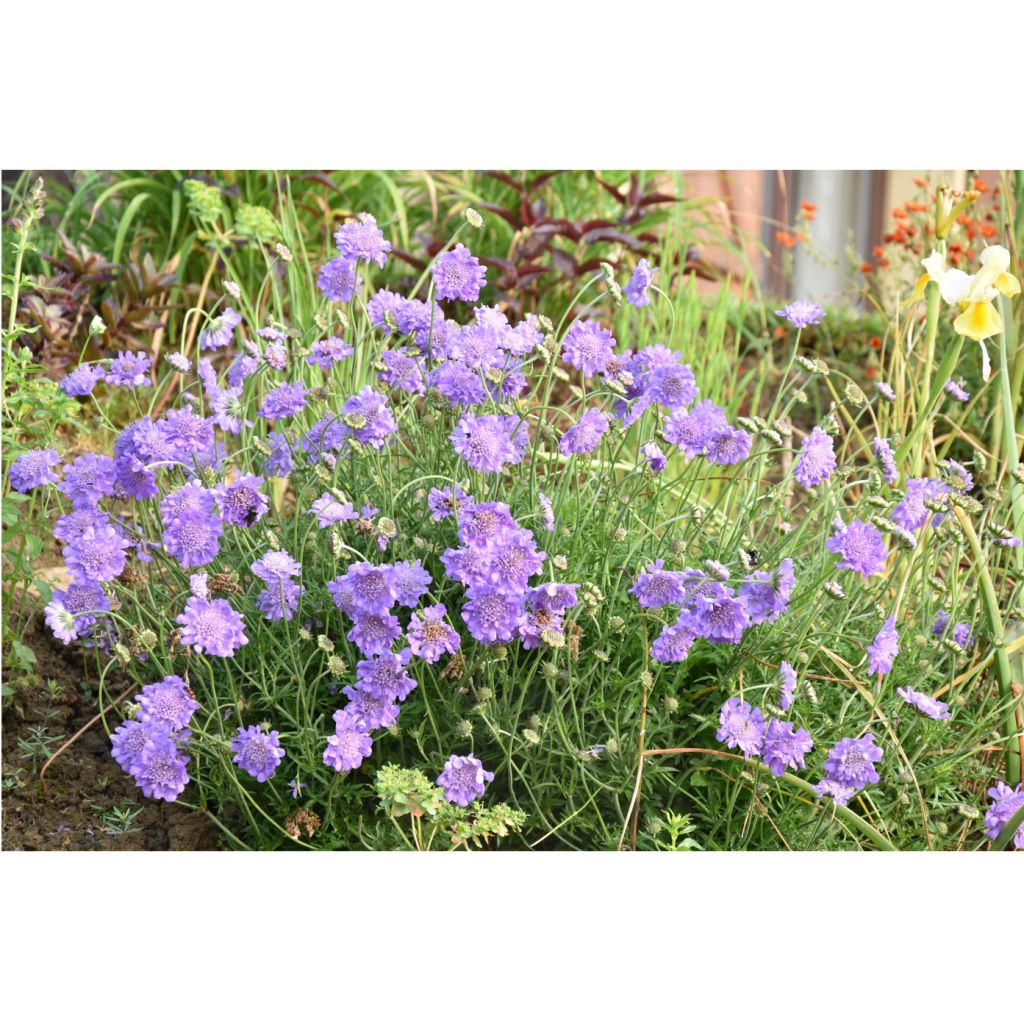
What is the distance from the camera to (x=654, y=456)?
2039 millimetres

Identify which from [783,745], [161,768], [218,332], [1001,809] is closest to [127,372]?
[218,332]

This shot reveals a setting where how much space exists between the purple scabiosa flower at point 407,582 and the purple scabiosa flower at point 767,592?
1.53 ft

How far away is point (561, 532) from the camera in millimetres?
2086

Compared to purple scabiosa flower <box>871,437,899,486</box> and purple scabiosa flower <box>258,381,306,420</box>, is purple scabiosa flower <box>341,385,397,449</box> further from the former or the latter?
purple scabiosa flower <box>871,437,899,486</box>

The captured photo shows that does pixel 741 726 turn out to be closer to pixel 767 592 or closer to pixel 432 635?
pixel 767 592

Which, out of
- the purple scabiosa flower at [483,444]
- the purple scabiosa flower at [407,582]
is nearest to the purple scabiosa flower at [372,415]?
the purple scabiosa flower at [483,444]

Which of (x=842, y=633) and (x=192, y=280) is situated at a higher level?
(x=192, y=280)

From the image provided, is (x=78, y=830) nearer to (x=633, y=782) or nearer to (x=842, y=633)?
(x=633, y=782)

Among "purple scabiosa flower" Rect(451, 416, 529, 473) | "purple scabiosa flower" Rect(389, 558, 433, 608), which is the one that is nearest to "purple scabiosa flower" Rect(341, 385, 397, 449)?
"purple scabiosa flower" Rect(451, 416, 529, 473)

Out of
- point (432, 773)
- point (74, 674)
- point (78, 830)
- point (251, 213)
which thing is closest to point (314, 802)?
point (432, 773)

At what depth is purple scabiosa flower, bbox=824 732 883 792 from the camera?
6.27ft

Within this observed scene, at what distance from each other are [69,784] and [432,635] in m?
0.88

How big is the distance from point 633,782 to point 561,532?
42 cm

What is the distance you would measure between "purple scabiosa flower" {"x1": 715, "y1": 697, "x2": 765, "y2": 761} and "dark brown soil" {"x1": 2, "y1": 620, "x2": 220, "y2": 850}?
878 millimetres
